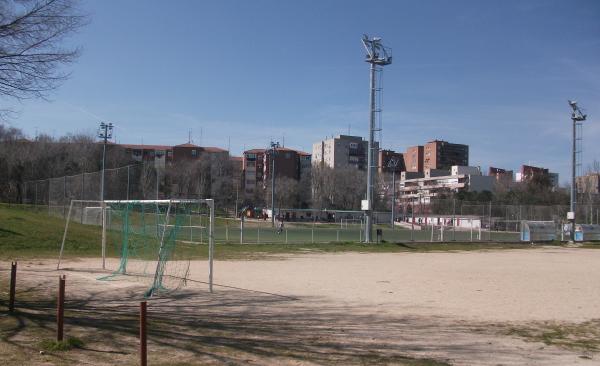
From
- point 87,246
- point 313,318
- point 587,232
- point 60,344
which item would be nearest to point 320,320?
point 313,318

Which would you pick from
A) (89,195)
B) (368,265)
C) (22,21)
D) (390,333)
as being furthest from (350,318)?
(89,195)

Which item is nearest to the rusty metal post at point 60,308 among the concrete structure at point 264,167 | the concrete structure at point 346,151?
the concrete structure at point 264,167

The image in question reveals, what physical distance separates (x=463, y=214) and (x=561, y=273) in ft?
128

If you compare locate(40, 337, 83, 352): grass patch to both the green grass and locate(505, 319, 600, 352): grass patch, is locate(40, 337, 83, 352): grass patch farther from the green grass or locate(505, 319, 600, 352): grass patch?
the green grass

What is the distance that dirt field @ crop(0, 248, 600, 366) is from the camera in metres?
8.11

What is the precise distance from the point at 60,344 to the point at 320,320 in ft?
15.7

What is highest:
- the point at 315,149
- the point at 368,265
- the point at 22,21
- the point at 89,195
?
the point at 315,149

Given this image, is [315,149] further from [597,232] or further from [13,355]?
[13,355]

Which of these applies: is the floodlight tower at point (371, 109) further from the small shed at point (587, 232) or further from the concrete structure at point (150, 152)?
the concrete structure at point (150, 152)

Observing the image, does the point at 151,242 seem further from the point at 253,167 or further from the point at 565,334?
the point at 253,167

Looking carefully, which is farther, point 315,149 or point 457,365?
point 315,149

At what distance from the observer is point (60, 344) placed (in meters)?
7.99

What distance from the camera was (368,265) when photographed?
24891 mm

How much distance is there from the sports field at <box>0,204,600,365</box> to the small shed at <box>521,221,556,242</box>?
28.3 meters
